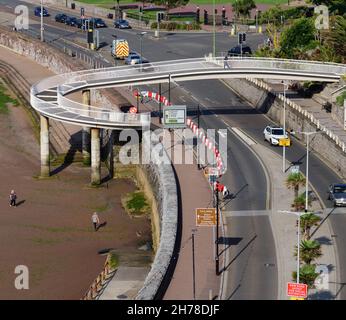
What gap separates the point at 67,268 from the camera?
6725cm

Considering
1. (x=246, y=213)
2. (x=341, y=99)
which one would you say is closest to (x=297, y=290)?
(x=246, y=213)

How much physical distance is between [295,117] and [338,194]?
69.4ft

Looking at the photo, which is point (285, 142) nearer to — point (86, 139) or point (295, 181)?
point (295, 181)

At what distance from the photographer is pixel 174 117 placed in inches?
3263

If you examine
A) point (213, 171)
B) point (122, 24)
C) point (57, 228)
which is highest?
point (213, 171)

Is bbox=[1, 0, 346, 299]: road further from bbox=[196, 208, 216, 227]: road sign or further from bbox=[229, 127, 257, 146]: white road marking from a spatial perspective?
bbox=[196, 208, 216, 227]: road sign

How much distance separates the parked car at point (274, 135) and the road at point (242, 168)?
2.77ft

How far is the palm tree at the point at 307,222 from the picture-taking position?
6144cm

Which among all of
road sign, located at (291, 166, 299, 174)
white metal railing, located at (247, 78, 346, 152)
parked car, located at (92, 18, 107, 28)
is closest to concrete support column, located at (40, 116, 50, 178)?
white metal railing, located at (247, 78, 346, 152)

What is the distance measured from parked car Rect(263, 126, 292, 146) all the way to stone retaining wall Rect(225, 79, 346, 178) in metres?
2.19

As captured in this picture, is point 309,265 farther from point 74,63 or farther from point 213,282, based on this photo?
point 74,63

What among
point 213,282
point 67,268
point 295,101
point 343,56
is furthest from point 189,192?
point 343,56

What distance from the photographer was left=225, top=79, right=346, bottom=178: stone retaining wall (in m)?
79.0

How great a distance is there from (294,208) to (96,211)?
17.2 metres
